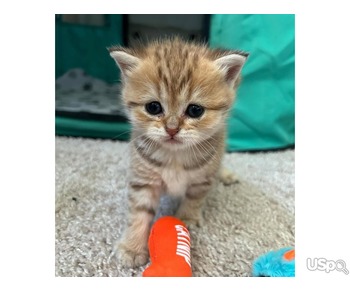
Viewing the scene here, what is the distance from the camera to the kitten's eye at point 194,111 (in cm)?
91

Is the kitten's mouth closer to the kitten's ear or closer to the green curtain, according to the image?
the kitten's ear

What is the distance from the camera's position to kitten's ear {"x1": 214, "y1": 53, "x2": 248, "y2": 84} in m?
0.92

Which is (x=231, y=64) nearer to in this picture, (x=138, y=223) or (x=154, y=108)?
(x=154, y=108)

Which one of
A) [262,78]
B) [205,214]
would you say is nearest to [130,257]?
[205,214]

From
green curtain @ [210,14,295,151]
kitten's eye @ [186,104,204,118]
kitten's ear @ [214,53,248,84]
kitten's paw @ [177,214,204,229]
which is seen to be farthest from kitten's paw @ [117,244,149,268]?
green curtain @ [210,14,295,151]

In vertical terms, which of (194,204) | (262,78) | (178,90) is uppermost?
(262,78)

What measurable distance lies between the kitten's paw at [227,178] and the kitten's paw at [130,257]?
1.85 ft

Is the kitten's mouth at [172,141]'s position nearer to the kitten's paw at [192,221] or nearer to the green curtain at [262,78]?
the kitten's paw at [192,221]

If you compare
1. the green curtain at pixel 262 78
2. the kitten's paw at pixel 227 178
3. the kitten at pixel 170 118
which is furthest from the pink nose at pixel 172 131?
the green curtain at pixel 262 78

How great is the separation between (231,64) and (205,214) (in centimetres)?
53

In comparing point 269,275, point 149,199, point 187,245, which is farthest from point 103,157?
point 269,275

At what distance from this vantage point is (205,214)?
121cm

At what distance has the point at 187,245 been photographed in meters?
0.92
